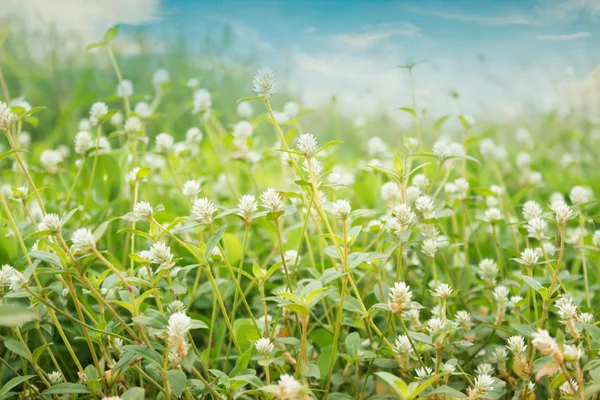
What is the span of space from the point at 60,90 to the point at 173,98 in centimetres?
61

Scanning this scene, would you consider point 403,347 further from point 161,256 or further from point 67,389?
point 67,389

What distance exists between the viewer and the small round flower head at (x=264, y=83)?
911 millimetres

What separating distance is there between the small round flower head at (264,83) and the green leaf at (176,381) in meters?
0.45

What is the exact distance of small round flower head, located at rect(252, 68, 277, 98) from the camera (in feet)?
2.99

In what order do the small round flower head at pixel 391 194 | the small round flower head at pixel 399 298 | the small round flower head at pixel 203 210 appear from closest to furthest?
1. the small round flower head at pixel 399 298
2. the small round flower head at pixel 203 210
3. the small round flower head at pixel 391 194

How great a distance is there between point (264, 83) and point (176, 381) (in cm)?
48

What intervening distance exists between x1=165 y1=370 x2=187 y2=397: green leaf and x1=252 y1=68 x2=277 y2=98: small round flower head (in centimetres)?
45

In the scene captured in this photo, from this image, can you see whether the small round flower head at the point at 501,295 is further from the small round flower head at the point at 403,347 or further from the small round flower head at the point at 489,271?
the small round flower head at the point at 403,347

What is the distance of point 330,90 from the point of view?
2.26 metres

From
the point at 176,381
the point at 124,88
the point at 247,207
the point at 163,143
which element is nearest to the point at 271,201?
the point at 247,207

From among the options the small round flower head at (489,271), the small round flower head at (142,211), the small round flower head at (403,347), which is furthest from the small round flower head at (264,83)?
the small round flower head at (489,271)

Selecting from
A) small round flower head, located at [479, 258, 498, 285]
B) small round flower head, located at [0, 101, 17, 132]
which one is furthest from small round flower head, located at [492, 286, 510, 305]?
small round flower head, located at [0, 101, 17, 132]

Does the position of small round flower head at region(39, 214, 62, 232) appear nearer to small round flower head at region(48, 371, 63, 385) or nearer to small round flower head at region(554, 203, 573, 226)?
small round flower head at region(48, 371, 63, 385)

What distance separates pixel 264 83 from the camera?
0.91 meters
